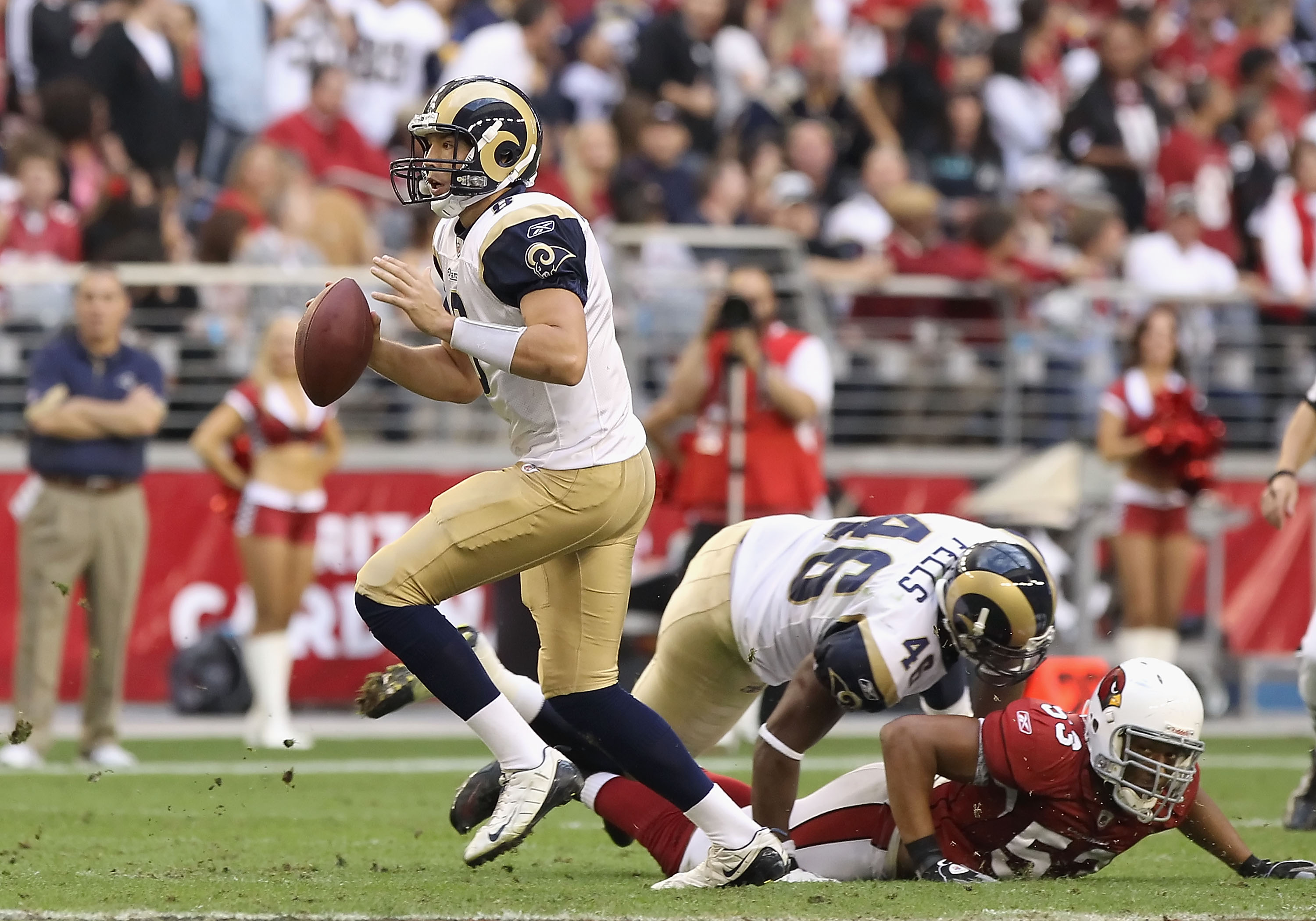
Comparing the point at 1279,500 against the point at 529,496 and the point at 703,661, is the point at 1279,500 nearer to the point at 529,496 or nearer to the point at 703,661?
the point at 703,661

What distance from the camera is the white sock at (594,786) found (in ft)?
18.5

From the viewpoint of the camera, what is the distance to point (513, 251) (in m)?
5.02

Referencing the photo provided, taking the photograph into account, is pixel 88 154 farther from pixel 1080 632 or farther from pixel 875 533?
pixel 875 533

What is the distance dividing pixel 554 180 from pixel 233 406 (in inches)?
122

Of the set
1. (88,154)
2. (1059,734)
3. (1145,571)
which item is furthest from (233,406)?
(1059,734)

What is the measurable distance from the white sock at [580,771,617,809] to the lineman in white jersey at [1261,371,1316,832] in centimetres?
244

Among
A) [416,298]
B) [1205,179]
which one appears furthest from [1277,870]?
[1205,179]

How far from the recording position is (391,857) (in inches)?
241

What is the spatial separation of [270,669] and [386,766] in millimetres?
1006

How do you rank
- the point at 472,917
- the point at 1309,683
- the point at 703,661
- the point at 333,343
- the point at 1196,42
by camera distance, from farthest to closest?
1. the point at 1196,42
2. the point at 1309,683
3. the point at 703,661
4. the point at 333,343
5. the point at 472,917

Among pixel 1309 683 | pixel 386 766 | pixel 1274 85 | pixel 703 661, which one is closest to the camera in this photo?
pixel 703 661

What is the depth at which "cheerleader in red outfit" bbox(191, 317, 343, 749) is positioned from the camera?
956cm

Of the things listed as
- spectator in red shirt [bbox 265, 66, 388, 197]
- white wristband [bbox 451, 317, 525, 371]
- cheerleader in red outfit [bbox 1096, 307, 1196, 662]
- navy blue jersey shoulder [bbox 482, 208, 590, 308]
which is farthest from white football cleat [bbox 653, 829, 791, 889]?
spectator in red shirt [bbox 265, 66, 388, 197]

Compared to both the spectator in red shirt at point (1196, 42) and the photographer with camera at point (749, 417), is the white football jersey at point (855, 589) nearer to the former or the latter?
the photographer with camera at point (749, 417)
